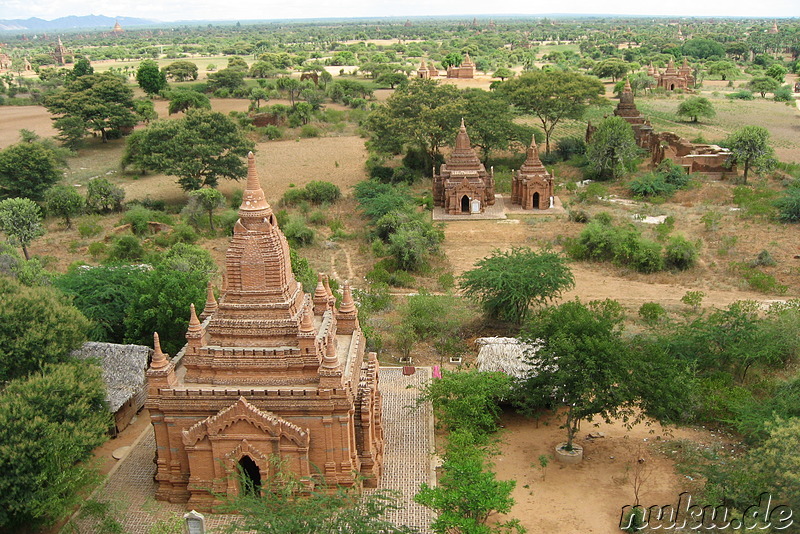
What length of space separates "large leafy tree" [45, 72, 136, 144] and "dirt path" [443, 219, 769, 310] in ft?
116

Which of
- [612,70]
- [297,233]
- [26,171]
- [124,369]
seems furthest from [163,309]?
[612,70]

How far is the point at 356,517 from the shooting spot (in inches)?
515

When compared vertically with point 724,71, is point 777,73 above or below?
above

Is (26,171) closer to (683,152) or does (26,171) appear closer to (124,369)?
(124,369)

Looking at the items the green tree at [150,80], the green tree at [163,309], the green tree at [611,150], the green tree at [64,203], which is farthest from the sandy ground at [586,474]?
the green tree at [150,80]

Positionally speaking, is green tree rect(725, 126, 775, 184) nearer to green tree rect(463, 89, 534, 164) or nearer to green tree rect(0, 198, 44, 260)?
green tree rect(463, 89, 534, 164)

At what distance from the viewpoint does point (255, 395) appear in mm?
15734

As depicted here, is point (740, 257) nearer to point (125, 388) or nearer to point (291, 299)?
point (291, 299)

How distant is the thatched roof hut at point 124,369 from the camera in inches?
794

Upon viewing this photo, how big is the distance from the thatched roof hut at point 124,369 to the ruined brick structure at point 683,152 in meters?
37.8

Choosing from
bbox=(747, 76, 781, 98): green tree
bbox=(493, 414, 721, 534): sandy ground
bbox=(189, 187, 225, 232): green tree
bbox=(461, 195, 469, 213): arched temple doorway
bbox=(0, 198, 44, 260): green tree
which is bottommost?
bbox=(493, 414, 721, 534): sandy ground

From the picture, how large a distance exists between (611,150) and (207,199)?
2632cm

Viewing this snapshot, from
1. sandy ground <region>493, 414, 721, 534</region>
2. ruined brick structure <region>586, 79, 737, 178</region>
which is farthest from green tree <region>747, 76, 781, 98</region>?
sandy ground <region>493, 414, 721, 534</region>

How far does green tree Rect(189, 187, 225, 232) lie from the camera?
38.2 meters
